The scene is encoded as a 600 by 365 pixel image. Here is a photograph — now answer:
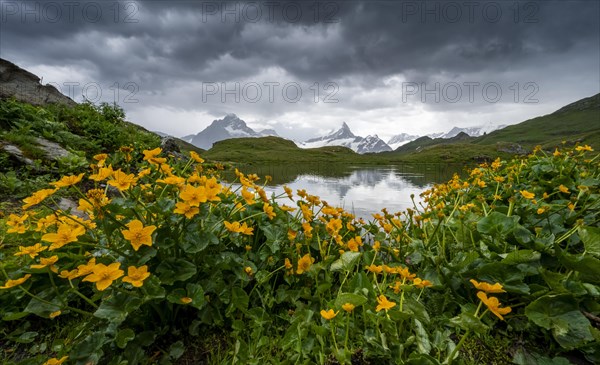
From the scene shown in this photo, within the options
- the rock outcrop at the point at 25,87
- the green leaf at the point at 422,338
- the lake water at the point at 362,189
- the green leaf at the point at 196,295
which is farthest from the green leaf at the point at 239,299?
the rock outcrop at the point at 25,87

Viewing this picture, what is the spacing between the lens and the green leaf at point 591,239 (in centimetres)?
201

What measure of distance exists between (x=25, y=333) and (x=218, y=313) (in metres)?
1.21

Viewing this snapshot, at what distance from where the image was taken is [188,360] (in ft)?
5.77

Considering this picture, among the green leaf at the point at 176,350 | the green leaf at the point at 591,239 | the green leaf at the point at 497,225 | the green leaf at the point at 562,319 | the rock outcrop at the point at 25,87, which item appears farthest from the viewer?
the rock outcrop at the point at 25,87

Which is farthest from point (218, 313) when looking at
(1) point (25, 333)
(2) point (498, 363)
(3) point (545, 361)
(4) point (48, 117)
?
(4) point (48, 117)

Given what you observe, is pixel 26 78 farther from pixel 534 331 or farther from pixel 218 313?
pixel 534 331

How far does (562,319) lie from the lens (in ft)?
5.41

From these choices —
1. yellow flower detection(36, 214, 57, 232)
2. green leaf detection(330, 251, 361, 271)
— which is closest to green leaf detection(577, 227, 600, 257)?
green leaf detection(330, 251, 361, 271)

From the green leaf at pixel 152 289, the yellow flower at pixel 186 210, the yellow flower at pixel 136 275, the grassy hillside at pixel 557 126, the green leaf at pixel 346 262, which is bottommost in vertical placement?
the green leaf at pixel 346 262

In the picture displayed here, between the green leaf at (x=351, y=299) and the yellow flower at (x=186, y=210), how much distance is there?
1.01 m

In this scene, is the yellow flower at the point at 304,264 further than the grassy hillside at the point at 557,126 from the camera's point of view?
No

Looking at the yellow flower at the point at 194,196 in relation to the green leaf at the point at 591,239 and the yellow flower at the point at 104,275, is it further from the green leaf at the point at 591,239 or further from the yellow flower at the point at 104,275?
the green leaf at the point at 591,239

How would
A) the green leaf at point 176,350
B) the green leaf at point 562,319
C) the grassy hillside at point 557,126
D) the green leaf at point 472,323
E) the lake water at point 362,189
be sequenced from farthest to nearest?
the grassy hillside at point 557,126 < the lake water at point 362,189 < the green leaf at point 176,350 < the green leaf at point 562,319 < the green leaf at point 472,323

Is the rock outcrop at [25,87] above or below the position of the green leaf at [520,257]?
above
